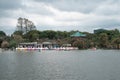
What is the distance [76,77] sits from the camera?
40.5 metres

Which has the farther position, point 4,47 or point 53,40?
point 53,40

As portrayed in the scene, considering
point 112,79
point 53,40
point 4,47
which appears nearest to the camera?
point 112,79

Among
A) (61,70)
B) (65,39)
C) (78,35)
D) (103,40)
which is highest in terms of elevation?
(78,35)

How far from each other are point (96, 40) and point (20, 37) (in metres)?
40.2

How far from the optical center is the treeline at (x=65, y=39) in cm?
17375

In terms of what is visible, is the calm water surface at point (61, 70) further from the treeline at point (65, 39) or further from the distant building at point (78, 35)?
the distant building at point (78, 35)

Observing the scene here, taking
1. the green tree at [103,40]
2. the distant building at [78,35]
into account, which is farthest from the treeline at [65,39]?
the distant building at [78,35]

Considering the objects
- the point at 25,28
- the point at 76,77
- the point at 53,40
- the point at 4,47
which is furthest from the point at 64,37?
the point at 76,77

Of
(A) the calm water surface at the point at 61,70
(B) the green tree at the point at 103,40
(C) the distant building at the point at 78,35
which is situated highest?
(C) the distant building at the point at 78,35

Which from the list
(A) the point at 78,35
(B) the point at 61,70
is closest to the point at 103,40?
(A) the point at 78,35

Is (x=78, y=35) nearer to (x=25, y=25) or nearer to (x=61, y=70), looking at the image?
(x=25, y=25)

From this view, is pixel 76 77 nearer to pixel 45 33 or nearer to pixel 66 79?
pixel 66 79

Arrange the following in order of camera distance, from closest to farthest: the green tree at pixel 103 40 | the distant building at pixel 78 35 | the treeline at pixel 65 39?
the green tree at pixel 103 40 → the treeline at pixel 65 39 → the distant building at pixel 78 35

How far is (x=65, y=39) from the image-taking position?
184500 millimetres
